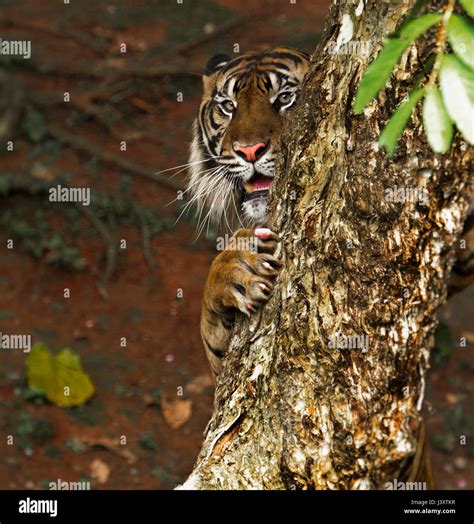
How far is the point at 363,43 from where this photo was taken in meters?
3.11

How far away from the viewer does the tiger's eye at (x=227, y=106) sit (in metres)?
5.25

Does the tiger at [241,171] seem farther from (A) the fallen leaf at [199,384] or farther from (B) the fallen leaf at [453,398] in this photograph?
(B) the fallen leaf at [453,398]

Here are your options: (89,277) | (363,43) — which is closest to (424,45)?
(363,43)

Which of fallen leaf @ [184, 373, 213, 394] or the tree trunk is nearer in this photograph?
the tree trunk

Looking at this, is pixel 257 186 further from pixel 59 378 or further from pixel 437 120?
pixel 59 378

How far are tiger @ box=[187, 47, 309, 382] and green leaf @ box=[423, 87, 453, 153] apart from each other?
175 centimetres

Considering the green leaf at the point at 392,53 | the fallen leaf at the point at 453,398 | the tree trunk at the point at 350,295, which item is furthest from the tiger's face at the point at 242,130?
the fallen leaf at the point at 453,398

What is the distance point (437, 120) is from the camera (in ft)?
5.87

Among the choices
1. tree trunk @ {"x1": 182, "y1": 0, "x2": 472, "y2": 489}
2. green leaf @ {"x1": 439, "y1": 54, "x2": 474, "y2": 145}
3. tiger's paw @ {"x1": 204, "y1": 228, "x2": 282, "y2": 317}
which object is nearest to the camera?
green leaf @ {"x1": 439, "y1": 54, "x2": 474, "y2": 145}

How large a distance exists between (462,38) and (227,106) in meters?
3.53

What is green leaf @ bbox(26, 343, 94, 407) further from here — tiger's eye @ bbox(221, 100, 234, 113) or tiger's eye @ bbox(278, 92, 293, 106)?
tiger's eye @ bbox(278, 92, 293, 106)

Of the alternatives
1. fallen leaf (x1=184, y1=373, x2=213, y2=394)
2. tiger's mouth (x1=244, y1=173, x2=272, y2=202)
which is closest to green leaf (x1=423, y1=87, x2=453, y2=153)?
tiger's mouth (x1=244, y1=173, x2=272, y2=202)

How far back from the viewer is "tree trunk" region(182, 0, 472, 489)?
9.95 ft

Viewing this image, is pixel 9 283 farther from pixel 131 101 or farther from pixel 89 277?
pixel 131 101
